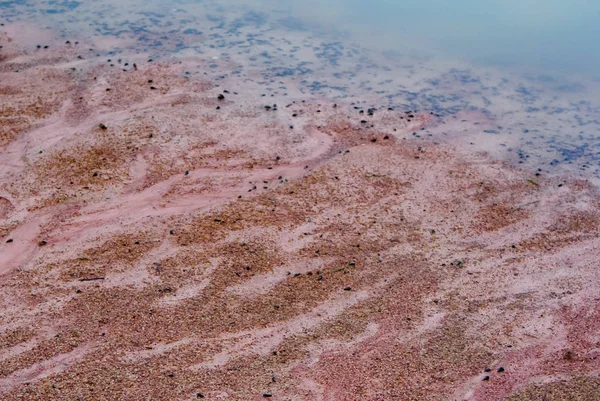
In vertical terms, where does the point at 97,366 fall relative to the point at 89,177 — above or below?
below

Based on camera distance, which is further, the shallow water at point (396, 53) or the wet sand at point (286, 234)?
the shallow water at point (396, 53)

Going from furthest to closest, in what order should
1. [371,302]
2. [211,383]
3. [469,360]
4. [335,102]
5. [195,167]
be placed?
[335,102], [195,167], [371,302], [469,360], [211,383]

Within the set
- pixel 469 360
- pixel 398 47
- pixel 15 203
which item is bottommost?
pixel 469 360

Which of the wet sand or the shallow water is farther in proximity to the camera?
the shallow water

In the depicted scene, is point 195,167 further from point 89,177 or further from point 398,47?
point 398,47

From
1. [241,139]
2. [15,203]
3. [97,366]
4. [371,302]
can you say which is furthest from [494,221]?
[15,203]

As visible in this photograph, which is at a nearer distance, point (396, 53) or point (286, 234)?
point (286, 234)

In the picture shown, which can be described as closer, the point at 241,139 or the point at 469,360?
the point at 469,360

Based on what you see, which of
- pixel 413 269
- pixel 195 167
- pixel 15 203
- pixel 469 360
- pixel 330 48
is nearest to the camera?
pixel 469 360
